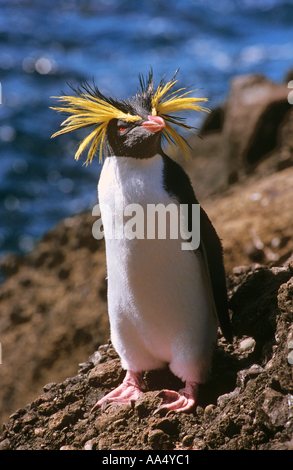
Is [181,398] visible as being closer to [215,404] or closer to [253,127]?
Result: [215,404]

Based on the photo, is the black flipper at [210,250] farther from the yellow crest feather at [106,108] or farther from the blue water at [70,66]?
the blue water at [70,66]

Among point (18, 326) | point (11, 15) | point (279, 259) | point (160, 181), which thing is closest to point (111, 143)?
point (160, 181)

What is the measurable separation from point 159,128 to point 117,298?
84cm

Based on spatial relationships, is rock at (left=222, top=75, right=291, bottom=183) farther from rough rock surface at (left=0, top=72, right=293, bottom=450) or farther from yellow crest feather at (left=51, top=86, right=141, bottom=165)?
yellow crest feather at (left=51, top=86, right=141, bottom=165)

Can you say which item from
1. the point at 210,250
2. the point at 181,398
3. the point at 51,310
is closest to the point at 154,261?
the point at 210,250

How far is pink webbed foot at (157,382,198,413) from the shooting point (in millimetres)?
2127

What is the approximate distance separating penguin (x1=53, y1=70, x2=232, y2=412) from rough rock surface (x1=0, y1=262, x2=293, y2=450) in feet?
0.29

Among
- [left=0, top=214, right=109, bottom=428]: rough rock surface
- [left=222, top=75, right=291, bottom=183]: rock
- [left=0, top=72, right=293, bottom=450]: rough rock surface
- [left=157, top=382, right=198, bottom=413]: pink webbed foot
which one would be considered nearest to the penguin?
[left=157, top=382, right=198, bottom=413]: pink webbed foot

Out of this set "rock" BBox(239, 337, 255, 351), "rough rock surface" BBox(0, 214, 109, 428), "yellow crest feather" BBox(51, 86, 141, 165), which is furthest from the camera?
"rough rock surface" BBox(0, 214, 109, 428)

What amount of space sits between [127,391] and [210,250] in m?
0.80

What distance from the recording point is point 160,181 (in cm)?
219

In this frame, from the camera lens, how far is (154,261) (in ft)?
7.29

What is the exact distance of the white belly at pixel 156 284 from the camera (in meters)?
2.20

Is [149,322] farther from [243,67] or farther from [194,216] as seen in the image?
[243,67]
